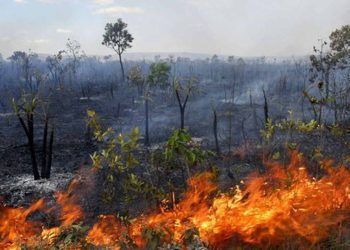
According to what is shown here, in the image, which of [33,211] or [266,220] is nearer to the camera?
[266,220]

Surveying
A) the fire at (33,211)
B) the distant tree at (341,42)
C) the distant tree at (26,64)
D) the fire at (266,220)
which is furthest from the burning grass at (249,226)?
the distant tree at (26,64)

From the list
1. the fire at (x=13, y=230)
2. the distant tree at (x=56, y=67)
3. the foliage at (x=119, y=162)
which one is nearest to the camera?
the fire at (x=13, y=230)

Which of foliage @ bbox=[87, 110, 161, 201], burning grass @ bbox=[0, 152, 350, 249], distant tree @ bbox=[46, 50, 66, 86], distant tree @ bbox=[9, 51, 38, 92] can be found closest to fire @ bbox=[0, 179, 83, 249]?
burning grass @ bbox=[0, 152, 350, 249]

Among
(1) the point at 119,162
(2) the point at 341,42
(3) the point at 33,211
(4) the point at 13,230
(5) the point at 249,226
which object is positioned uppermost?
(2) the point at 341,42

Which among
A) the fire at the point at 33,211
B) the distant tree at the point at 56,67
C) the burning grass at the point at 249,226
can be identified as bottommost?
the fire at the point at 33,211

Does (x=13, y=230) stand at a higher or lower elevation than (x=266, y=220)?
lower

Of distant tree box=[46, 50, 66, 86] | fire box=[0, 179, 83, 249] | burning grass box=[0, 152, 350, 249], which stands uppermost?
distant tree box=[46, 50, 66, 86]

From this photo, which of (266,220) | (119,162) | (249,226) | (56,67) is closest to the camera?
(249,226)

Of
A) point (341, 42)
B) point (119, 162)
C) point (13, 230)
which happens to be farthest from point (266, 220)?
point (341, 42)

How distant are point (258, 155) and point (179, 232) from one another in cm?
1550

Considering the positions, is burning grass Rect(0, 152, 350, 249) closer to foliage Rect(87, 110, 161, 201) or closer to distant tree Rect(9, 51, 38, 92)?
foliage Rect(87, 110, 161, 201)

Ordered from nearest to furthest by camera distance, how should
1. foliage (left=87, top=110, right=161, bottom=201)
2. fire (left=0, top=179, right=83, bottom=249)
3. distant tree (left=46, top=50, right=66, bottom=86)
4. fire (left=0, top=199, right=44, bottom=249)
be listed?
fire (left=0, top=199, right=44, bottom=249)
foliage (left=87, top=110, right=161, bottom=201)
fire (left=0, top=179, right=83, bottom=249)
distant tree (left=46, top=50, right=66, bottom=86)

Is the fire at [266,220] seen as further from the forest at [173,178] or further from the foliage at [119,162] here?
the foliage at [119,162]

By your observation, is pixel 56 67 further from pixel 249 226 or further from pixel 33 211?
pixel 249 226
